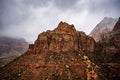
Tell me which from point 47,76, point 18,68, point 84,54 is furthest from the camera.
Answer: point 84,54

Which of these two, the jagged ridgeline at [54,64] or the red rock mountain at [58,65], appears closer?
the jagged ridgeline at [54,64]

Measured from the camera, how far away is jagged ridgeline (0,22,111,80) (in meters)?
171

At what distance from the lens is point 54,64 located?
582 ft

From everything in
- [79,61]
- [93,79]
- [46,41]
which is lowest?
[93,79]

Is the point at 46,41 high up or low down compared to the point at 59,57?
up

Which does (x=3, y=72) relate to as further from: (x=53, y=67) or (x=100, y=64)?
(x=100, y=64)

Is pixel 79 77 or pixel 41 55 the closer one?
pixel 79 77

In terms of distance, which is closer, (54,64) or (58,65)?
(58,65)

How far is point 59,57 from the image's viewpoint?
605 feet

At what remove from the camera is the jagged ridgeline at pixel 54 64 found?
562 feet

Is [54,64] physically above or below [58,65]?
above

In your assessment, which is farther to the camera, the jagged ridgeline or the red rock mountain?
the red rock mountain

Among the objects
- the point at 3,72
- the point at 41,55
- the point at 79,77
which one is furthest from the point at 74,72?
the point at 3,72

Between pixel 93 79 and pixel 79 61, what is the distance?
18.2 metres
